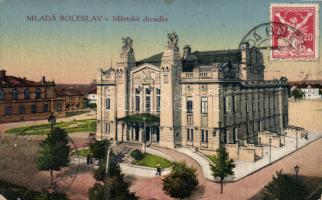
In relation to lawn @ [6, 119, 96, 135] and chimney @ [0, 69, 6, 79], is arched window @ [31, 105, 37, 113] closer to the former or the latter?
lawn @ [6, 119, 96, 135]

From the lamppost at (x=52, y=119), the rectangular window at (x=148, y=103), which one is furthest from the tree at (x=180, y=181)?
the lamppost at (x=52, y=119)

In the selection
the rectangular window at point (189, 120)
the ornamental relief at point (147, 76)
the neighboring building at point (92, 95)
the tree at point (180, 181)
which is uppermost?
the ornamental relief at point (147, 76)

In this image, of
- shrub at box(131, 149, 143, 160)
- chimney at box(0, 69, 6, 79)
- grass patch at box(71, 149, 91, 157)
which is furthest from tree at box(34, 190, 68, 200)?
chimney at box(0, 69, 6, 79)

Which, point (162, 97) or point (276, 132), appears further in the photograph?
point (276, 132)

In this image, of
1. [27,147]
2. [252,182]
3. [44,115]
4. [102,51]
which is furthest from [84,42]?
[252,182]

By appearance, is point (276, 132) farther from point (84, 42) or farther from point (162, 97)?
point (84, 42)

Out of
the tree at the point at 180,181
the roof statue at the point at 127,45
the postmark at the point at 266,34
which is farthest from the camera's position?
the postmark at the point at 266,34

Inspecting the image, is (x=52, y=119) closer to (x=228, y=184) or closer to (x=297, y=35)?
(x=228, y=184)

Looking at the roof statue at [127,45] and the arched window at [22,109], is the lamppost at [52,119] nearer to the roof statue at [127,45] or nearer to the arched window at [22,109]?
the arched window at [22,109]
